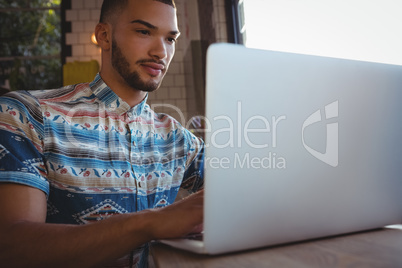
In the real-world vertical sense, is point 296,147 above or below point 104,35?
below

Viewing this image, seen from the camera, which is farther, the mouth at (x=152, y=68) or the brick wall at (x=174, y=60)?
the brick wall at (x=174, y=60)

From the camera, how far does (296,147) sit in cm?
52

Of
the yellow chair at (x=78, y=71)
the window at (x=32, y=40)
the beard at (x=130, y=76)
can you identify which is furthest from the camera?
the window at (x=32, y=40)

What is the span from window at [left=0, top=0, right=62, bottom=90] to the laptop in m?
3.22

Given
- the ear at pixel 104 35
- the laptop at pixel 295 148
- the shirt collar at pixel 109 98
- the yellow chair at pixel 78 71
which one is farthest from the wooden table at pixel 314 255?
the yellow chair at pixel 78 71

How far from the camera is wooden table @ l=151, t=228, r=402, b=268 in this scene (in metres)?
0.44

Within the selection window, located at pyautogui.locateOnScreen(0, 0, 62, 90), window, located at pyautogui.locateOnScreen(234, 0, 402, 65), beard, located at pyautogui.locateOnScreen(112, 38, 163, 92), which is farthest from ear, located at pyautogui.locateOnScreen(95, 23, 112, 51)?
window, located at pyautogui.locateOnScreen(0, 0, 62, 90)

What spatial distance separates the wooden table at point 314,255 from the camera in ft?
1.46

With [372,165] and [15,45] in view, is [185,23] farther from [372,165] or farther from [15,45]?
[372,165]

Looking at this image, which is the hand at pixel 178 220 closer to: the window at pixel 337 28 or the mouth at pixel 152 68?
the mouth at pixel 152 68

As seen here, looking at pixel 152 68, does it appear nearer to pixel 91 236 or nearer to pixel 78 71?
pixel 91 236

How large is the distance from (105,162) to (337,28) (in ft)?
2.99
